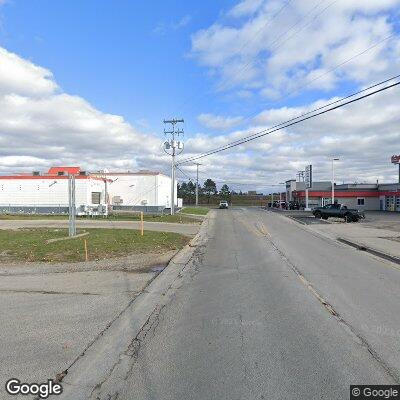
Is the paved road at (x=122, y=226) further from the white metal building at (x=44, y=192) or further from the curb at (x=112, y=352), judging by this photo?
the white metal building at (x=44, y=192)

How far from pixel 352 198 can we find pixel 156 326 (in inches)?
2949

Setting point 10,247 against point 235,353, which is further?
point 10,247

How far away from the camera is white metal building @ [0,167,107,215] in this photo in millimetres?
49188

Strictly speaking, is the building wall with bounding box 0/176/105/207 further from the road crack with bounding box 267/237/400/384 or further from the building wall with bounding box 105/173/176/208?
the road crack with bounding box 267/237/400/384

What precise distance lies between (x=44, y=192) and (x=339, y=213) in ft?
115

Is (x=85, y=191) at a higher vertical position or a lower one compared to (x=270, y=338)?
higher

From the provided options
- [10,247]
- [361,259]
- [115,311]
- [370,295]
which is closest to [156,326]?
[115,311]

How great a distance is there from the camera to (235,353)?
5.07 meters

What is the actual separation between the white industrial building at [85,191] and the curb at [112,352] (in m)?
39.3

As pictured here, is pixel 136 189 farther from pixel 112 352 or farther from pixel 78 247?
pixel 112 352

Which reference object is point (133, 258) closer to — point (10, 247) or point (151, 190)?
point (10, 247)

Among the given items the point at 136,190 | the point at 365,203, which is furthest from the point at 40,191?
the point at 365,203

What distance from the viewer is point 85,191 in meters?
48.8

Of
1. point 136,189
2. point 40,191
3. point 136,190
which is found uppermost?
point 136,189
